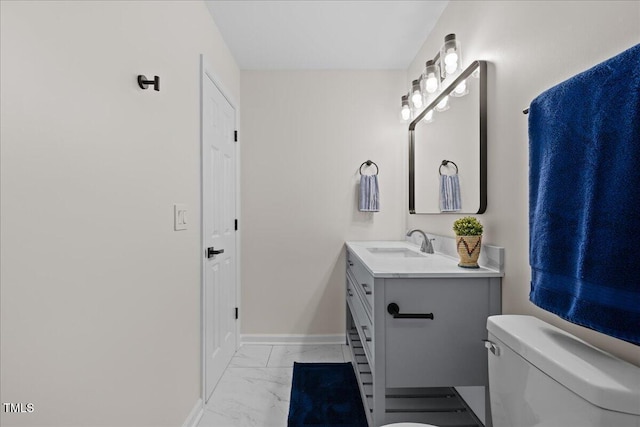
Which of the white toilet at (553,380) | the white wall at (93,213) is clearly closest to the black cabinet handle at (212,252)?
the white wall at (93,213)

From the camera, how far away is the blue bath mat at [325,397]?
5.50 ft

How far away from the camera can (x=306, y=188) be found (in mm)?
2678

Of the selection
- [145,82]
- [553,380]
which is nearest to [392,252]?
[553,380]

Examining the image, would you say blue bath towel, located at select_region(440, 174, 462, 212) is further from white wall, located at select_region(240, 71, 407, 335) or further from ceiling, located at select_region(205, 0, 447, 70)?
ceiling, located at select_region(205, 0, 447, 70)

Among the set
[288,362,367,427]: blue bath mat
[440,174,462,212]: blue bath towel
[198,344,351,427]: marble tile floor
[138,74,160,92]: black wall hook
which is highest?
[138,74,160,92]: black wall hook

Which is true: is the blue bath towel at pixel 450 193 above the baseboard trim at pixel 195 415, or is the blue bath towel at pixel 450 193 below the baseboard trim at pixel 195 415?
above

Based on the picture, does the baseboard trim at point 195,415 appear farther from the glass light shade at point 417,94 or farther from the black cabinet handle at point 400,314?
the glass light shade at point 417,94

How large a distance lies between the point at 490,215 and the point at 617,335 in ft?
2.79

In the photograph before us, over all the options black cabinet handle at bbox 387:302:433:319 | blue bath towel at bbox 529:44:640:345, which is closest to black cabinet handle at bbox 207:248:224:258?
black cabinet handle at bbox 387:302:433:319

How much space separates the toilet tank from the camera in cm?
61

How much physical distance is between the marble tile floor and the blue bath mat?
7 centimetres

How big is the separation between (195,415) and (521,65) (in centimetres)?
229

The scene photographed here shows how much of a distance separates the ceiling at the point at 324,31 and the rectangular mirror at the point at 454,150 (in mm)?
557

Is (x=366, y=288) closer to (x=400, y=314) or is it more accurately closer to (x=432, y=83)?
(x=400, y=314)
